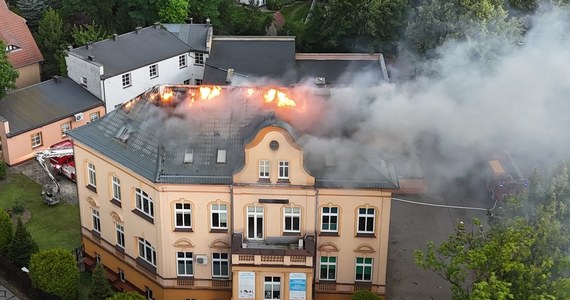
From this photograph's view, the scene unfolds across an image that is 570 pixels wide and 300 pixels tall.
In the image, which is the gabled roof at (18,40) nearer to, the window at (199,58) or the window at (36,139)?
the window at (36,139)

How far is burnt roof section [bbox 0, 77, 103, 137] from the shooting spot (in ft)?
198

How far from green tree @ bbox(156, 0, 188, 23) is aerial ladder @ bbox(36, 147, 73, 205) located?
2165 cm

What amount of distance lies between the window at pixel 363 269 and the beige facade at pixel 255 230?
57 mm

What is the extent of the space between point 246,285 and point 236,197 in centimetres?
485

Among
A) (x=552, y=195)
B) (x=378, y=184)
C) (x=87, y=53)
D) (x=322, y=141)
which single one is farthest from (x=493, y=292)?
(x=87, y=53)

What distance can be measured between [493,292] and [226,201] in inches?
628

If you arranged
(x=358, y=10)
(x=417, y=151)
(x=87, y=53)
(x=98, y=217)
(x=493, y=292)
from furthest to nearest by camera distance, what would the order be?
1. (x=358, y=10)
2. (x=87, y=53)
3. (x=417, y=151)
4. (x=98, y=217)
5. (x=493, y=292)

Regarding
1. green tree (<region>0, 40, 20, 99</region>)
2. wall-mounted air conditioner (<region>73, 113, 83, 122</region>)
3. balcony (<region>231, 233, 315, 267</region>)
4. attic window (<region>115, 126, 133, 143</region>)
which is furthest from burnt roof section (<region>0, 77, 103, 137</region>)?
balcony (<region>231, 233, 315, 267</region>)

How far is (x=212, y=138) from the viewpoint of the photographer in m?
42.8

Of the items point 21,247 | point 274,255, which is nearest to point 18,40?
point 21,247

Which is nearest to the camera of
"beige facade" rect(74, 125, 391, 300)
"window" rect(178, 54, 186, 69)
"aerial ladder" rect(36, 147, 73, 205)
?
"beige facade" rect(74, 125, 391, 300)

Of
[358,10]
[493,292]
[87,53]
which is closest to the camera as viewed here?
[493,292]

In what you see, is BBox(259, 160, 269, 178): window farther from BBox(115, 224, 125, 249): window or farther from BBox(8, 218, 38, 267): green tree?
BBox(8, 218, 38, 267): green tree

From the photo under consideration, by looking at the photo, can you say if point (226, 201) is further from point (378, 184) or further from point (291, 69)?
point (291, 69)
